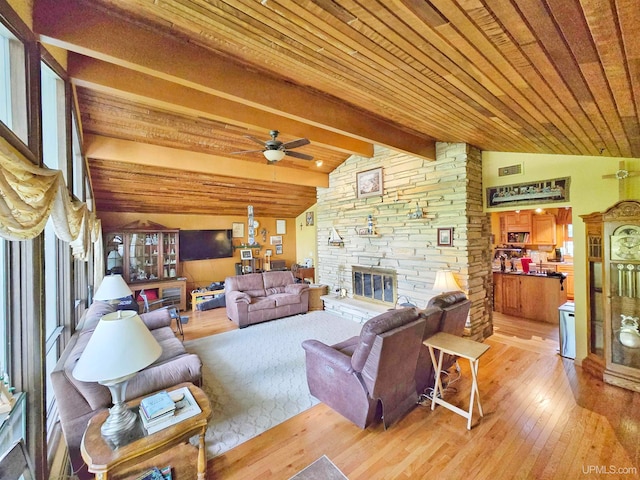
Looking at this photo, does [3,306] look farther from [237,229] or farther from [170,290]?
[237,229]

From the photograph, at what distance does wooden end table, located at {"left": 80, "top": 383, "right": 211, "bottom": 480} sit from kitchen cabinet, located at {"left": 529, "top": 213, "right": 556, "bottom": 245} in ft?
24.9

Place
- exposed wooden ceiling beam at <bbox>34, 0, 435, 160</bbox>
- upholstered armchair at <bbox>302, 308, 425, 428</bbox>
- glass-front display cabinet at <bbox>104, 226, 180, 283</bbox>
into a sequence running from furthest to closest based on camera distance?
glass-front display cabinet at <bbox>104, 226, 180, 283</bbox> → upholstered armchair at <bbox>302, 308, 425, 428</bbox> → exposed wooden ceiling beam at <bbox>34, 0, 435, 160</bbox>

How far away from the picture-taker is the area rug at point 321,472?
1880mm

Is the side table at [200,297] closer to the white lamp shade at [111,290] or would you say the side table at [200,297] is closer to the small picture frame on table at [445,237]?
the white lamp shade at [111,290]

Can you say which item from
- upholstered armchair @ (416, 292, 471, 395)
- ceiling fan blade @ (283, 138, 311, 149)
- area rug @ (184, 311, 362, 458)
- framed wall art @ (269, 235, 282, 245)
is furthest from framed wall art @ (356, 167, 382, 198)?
framed wall art @ (269, 235, 282, 245)

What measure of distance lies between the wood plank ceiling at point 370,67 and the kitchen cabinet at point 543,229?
3549mm

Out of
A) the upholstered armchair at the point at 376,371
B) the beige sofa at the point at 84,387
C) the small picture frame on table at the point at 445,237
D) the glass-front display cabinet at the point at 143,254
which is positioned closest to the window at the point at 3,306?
the beige sofa at the point at 84,387

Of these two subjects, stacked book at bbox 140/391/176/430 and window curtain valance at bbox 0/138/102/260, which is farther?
stacked book at bbox 140/391/176/430

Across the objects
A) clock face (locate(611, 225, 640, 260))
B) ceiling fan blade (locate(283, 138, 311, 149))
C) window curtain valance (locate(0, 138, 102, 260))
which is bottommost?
clock face (locate(611, 225, 640, 260))

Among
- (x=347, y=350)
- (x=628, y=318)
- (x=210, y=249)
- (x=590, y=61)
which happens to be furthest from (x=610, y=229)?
(x=210, y=249)

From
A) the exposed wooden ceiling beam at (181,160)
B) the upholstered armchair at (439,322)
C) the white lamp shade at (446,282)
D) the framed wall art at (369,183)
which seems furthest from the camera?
the framed wall art at (369,183)

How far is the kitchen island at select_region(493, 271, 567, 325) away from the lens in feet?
15.9

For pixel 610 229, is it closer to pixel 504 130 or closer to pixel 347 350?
pixel 504 130

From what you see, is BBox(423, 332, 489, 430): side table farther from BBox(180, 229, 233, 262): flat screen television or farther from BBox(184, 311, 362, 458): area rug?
BBox(180, 229, 233, 262): flat screen television
